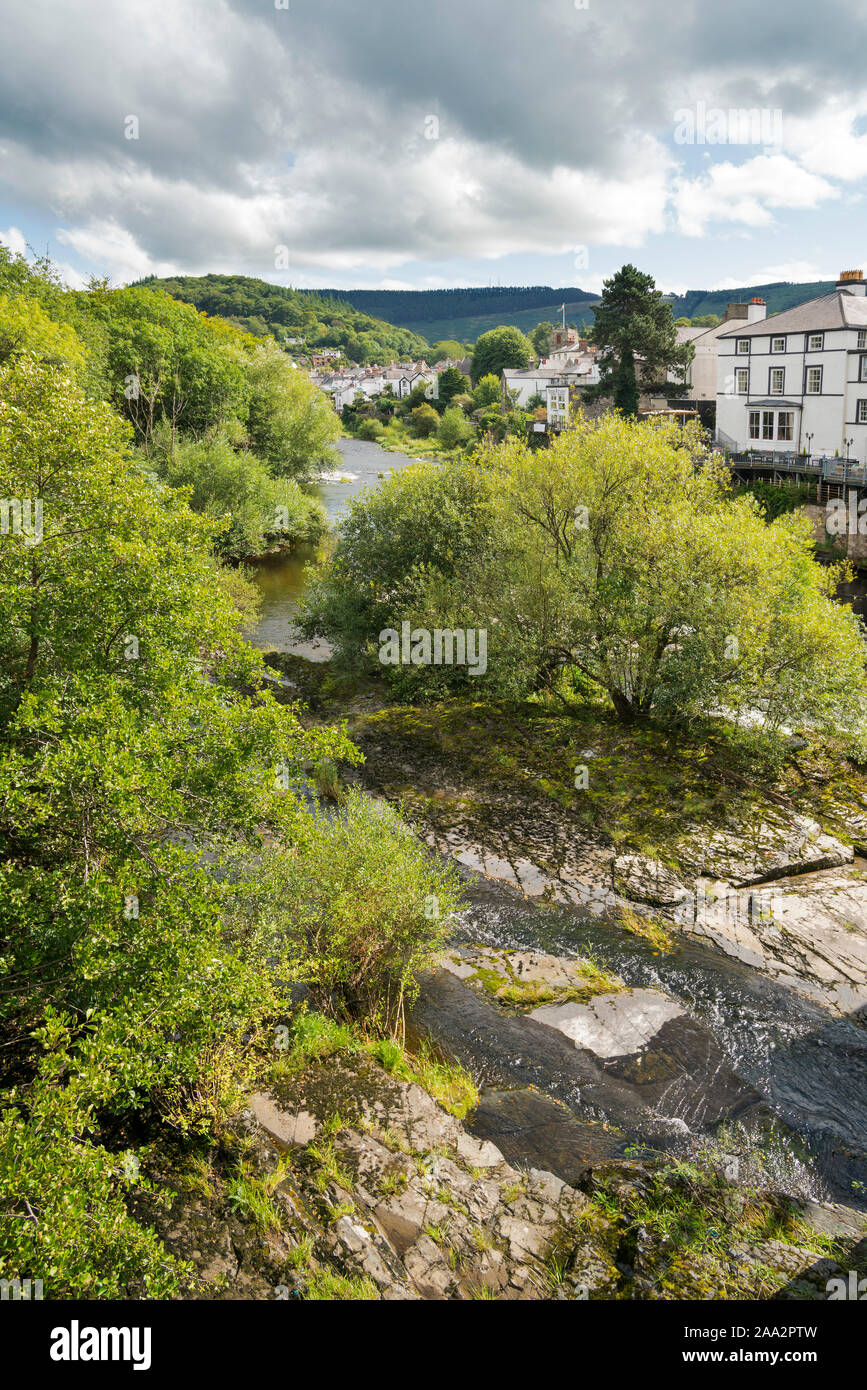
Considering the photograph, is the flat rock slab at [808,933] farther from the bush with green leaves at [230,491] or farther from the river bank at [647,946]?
the bush with green leaves at [230,491]

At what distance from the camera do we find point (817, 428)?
50812mm

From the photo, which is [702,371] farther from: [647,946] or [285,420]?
[647,946]

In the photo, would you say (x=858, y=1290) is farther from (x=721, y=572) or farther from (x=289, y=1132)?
(x=721, y=572)

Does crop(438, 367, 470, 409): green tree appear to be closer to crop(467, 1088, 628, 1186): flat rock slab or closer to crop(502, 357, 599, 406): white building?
crop(502, 357, 599, 406): white building

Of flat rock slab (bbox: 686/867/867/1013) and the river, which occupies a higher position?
flat rock slab (bbox: 686/867/867/1013)

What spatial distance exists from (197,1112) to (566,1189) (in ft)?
15.8

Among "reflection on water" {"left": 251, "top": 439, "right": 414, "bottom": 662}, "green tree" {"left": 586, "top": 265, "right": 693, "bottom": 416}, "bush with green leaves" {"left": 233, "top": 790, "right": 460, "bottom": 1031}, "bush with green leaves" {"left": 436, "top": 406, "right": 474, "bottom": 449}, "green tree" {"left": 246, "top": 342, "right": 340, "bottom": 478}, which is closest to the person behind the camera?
"bush with green leaves" {"left": 233, "top": 790, "right": 460, "bottom": 1031}

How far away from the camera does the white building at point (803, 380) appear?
47969mm

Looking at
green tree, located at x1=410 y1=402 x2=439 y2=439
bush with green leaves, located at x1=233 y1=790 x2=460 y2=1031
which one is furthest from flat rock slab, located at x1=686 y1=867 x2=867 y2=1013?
green tree, located at x1=410 y1=402 x2=439 y2=439

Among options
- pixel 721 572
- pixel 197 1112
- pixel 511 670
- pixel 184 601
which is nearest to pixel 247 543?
pixel 511 670

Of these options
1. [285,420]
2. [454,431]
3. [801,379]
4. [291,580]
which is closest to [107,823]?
[291,580]

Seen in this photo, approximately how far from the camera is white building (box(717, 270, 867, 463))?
48.0 m

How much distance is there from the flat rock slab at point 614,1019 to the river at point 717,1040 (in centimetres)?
39

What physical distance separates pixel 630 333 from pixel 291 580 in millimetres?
42711
